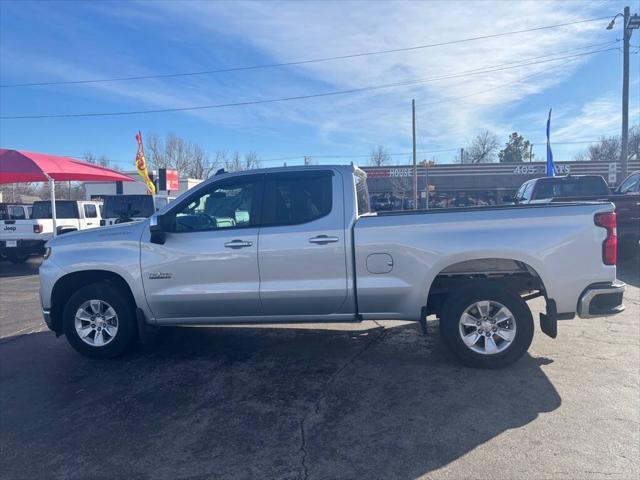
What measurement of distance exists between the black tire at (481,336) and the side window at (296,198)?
5.25 ft

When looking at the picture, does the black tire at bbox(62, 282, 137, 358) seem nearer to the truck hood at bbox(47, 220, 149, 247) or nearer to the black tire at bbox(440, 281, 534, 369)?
the truck hood at bbox(47, 220, 149, 247)

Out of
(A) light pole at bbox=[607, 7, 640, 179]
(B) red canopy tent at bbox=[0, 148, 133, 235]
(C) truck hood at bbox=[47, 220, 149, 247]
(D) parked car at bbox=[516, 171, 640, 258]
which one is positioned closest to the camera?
(C) truck hood at bbox=[47, 220, 149, 247]

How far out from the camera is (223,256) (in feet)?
15.6

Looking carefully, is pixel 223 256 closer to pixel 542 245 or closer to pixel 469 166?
pixel 542 245

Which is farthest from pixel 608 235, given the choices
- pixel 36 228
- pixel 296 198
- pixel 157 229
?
pixel 36 228

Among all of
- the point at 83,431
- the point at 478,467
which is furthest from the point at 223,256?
the point at 478,467

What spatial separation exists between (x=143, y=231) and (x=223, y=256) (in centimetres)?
98

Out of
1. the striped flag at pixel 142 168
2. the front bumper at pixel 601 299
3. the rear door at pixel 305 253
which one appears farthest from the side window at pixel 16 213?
the front bumper at pixel 601 299

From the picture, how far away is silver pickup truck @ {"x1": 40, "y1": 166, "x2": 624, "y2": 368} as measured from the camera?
4391 mm

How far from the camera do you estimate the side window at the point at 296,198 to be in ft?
15.6

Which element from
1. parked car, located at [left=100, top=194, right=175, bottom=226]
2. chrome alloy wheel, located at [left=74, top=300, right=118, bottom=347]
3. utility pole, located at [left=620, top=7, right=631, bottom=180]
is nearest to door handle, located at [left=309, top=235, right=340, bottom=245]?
chrome alloy wheel, located at [left=74, top=300, right=118, bottom=347]

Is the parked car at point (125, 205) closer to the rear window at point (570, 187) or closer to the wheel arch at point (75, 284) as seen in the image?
the wheel arch at point (75, 284)

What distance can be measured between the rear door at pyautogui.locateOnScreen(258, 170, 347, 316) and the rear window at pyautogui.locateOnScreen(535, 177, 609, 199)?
32.7ft

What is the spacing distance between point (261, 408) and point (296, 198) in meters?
2.12
